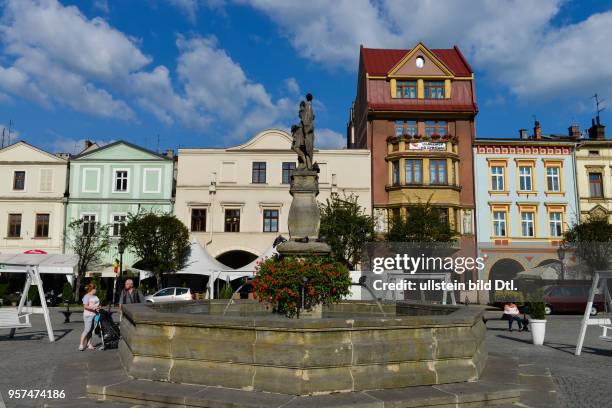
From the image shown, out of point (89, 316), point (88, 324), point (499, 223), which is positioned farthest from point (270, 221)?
point (88, 324)

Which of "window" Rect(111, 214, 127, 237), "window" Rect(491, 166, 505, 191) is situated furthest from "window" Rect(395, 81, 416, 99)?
"window" Rect(111, 214, 127, 237)

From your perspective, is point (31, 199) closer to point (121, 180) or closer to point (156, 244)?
point (121, 180)

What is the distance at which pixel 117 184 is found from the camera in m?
38.1

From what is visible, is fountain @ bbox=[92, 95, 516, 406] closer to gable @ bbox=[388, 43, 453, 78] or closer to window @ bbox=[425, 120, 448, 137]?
window @ bbox=[425, 120, 448, 137]

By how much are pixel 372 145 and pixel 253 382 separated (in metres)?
32.5

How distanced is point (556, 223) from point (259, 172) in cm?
2163

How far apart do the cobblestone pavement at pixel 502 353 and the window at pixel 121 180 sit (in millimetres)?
21227

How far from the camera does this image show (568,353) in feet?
42.4

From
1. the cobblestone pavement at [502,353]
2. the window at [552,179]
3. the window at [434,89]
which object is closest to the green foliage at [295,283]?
the cobblestone pavement at [502,353]

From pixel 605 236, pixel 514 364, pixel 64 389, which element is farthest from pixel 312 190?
pixel 605 236

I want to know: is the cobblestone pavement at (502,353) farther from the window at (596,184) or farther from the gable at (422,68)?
the gable at (422,68)

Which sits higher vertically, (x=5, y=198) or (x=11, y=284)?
(x=5, y=198)

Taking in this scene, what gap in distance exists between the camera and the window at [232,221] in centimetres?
3731

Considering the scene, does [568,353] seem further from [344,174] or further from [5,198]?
[5,198]
